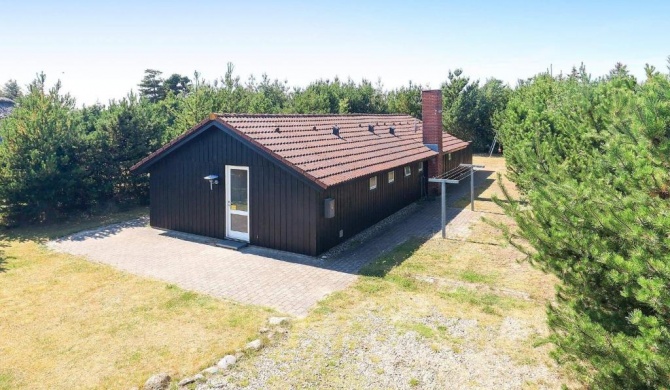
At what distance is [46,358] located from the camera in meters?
7.18

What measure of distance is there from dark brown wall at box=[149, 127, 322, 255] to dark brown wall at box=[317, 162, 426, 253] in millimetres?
674

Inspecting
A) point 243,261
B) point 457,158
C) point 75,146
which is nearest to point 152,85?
point 75,146

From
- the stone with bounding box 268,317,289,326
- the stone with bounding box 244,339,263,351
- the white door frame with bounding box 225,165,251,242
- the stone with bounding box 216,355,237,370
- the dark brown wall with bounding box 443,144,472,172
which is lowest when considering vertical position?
the stone with bounding box 216,355,237,370

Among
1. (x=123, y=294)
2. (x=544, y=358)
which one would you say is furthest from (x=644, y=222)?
(x=123, y=294)

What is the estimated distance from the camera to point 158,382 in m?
6.31

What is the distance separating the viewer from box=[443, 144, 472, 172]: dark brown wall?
23511 mm

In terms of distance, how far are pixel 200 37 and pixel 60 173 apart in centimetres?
808

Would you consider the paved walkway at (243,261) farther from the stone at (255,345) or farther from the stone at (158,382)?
the stone at (158,382)

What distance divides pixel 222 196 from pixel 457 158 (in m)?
16.3

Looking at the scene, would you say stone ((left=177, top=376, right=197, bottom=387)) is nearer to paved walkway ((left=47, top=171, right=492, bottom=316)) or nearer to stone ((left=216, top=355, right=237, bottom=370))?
stone ((left=216, top=355, right=237, bottom=370))

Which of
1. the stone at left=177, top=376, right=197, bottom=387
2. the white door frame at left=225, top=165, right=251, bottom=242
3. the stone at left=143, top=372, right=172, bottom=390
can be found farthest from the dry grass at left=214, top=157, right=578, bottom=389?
the white door frame at left=225, top=165, right=251, bottom=242

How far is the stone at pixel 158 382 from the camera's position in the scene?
6242mm

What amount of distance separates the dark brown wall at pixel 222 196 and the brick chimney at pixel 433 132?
1052 centimetres

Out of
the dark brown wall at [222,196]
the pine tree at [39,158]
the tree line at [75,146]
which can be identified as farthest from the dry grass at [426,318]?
the tree line at [75,146]
